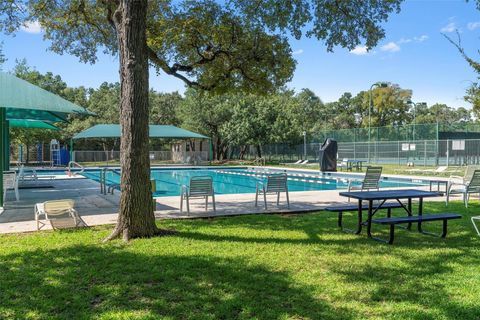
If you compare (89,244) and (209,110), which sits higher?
(209,110)

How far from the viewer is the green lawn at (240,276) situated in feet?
12.2

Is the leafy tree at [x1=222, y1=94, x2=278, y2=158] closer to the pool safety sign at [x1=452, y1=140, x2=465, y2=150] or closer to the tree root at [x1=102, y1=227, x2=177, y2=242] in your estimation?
the pool safety sign at [x1=452, y1=140, x2=465, y2=150]

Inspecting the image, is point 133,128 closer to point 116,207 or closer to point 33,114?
point 116,207

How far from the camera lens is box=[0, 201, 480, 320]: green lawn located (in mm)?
3729

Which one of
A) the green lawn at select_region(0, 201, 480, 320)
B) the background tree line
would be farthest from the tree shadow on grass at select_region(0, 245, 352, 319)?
the background tree line

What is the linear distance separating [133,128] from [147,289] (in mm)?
2988

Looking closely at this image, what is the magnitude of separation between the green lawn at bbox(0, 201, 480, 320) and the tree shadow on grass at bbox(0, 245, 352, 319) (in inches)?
0.4

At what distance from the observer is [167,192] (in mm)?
17844

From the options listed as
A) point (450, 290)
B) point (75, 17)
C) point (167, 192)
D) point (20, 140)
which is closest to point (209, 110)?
point (20, 140)

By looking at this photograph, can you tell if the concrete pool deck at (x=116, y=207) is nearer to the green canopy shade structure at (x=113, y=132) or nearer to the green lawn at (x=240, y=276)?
the green lawn at (x=240, y=276)

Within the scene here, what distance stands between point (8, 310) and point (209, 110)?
36.0m

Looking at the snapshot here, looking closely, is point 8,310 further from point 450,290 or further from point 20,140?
point 20,140

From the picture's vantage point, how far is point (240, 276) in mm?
4676

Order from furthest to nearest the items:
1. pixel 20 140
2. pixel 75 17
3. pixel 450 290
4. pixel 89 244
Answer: pixel 20 140 → pixel 75 17 → pixel 89 244 → pixel 450 290
